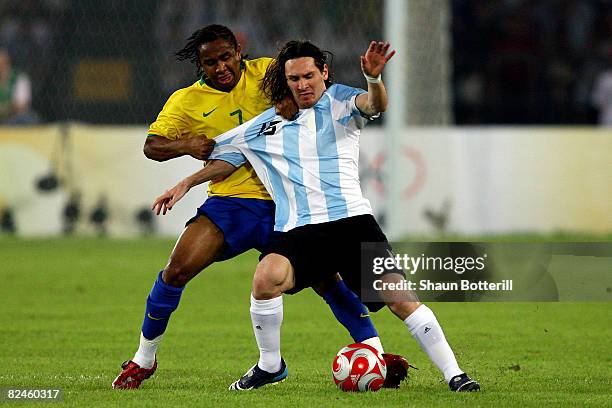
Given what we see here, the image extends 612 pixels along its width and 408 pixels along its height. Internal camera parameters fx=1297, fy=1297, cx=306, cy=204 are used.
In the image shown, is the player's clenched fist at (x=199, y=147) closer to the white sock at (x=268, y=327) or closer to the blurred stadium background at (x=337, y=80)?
the white sock at (x=268, y=327)

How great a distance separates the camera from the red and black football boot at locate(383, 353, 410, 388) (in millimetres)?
6795

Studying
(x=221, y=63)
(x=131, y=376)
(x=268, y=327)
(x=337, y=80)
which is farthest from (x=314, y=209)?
(x=337, y=80)

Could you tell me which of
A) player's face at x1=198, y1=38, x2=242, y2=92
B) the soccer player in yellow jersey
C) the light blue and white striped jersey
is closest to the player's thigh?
the soccer player in yellow jersey

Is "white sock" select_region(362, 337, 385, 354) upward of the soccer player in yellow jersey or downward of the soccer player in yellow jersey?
downward

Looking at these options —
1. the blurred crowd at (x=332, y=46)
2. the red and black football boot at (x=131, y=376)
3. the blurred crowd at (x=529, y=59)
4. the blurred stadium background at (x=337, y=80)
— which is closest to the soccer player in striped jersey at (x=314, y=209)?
the red and black football boot at (x=131, y=376)

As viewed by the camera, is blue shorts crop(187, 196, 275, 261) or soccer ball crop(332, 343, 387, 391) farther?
blue shorts crop(187, 196, 275, 261)

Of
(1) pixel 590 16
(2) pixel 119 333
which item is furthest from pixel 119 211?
(1) pixel 590 16

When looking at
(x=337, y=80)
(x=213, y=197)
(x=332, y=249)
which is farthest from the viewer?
(x=337, y=80)

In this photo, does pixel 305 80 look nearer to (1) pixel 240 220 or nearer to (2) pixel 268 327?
(1) pixel 240 220

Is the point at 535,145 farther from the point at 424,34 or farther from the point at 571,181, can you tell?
the point at 424,34

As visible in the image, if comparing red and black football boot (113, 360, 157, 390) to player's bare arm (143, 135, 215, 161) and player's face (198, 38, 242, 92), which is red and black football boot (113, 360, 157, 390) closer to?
player's bare arm (143, 135, 215, 161)

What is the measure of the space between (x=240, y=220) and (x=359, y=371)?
3.67ft

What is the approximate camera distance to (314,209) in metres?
6.63

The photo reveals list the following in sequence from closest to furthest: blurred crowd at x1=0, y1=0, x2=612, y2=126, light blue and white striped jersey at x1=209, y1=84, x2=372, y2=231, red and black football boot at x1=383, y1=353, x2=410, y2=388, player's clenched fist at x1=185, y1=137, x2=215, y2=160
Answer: light blue and white striped jersey at x1=209, y1=84, x2=372, y2=231 → red and black football boot at x1=383, y1=353, x2=410, y2=388 → player's clenched fist at x1=185, y1=137, x2=215, y2=160 → blurred crowd at x1=0, y1=0, x2=612, y2=126
